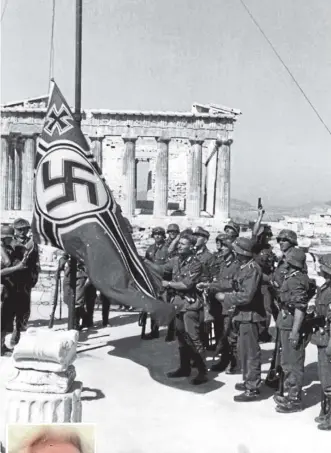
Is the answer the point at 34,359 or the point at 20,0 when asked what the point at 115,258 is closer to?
the point at 34,359

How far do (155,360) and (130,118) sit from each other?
2969cm

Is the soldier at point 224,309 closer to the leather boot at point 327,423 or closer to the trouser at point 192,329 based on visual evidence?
the trouser at point 192,329

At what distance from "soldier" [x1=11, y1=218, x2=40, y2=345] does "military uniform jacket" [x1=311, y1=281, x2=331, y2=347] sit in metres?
4.00

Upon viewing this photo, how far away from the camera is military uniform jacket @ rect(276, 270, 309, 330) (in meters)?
6.36

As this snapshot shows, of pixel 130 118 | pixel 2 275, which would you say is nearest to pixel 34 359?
pixel 2 275

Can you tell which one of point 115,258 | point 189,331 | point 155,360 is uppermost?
point 115,258

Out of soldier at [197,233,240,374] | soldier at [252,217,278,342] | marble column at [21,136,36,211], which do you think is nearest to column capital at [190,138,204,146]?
marble column at [21,136,36,211]

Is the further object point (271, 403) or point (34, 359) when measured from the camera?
point (271, 403)

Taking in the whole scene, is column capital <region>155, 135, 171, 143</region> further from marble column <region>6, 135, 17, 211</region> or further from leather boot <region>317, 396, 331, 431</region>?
leather boot <region>317, 396, 331, 431</region>

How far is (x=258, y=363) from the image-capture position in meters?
6.81

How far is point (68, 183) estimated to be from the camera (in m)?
7.02

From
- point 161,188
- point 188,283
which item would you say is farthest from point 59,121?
point 161,188

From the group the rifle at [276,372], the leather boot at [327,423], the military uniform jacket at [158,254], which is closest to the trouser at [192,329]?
the rifle at [276,372]

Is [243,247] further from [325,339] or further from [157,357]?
[157,357]
